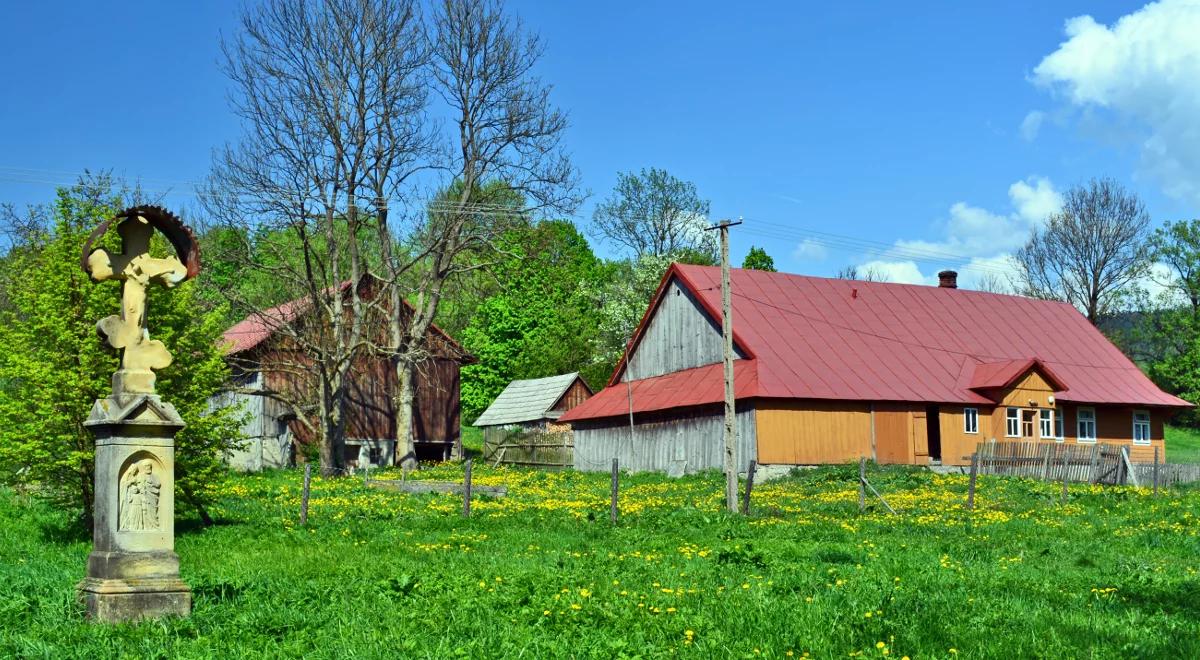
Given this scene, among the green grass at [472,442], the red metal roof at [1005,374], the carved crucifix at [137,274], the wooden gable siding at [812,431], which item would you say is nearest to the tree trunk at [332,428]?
the wooden gable siding at [812,431]

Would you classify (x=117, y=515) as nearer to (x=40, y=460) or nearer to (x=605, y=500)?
(x=40, y=460)

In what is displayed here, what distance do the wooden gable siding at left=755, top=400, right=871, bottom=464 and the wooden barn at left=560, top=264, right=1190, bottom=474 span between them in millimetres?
46

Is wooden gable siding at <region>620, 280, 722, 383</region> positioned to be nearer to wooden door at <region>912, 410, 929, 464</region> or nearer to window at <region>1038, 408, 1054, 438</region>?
wooden door at <region>912, 410, 929, 464</region>

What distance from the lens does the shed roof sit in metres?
57.8

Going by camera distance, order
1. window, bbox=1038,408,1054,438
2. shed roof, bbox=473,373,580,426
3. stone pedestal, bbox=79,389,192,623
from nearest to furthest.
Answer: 1. stone pedestal, bbox=79,389,192,623
2. window, bbox=1038,408,1054,438
3. shed roof, bbox=473,373,580,426

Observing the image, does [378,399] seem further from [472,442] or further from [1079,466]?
[1079,466]

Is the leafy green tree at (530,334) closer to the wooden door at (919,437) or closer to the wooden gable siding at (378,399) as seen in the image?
the wooden gable siding at (378,399)

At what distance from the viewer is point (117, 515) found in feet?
37.6

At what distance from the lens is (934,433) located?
1655 inches

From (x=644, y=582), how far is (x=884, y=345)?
3153 cm

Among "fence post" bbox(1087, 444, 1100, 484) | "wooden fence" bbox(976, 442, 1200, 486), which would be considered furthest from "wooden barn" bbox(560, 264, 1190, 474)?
"fence post" bbox(1087, 444, 1100, 484)

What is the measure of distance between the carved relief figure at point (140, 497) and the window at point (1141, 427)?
44325 millimetres

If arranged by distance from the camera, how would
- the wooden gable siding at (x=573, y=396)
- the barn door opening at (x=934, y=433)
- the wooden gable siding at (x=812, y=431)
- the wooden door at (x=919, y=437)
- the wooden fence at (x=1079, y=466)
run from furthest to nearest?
the wooden gable siding at (x=573, y=396)
the barn door opening at (x=934, y=433)
the wooden door at (x=919, y=437)
the wooden gable siding at (x=812, y=431)
the wooden fence at (x=1079, y=466)

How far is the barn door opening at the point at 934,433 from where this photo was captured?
41031mm
